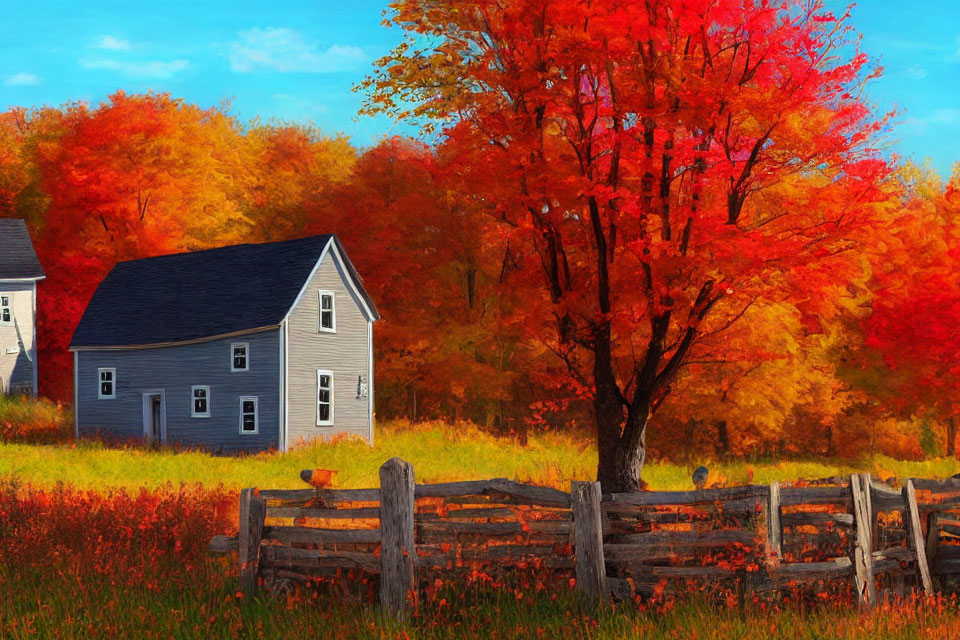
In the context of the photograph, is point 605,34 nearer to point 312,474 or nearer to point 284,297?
point 312,474

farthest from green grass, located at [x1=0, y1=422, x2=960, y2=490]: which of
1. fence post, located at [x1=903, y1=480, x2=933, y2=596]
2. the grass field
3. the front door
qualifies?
fence post, located at [x1=903, y1=480, x2=933, y2=596]

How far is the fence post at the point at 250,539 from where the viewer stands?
11133mm

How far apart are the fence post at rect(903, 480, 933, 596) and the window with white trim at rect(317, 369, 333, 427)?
24.4 meters

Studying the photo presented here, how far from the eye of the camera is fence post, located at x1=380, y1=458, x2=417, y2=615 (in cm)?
1020

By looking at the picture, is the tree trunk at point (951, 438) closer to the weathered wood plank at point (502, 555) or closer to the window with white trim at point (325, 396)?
the window with white trim at point (325, 396)

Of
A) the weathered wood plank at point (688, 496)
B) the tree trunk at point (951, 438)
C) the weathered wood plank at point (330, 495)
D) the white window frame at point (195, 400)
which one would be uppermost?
the white window frame at point (195, 400)

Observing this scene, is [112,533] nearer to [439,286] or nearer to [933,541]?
[933,541]

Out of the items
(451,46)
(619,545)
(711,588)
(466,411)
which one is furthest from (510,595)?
(466,411)

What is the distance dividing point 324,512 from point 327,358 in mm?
23979

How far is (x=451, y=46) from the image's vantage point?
15.2m

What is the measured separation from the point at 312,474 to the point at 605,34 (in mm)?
7364

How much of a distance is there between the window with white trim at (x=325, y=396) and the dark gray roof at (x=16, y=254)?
61.9ft

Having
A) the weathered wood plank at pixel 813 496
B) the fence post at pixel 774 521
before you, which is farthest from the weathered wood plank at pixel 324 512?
the weathered wood plank at pixel 813 496

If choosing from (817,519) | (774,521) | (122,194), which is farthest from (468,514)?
(122,194)
